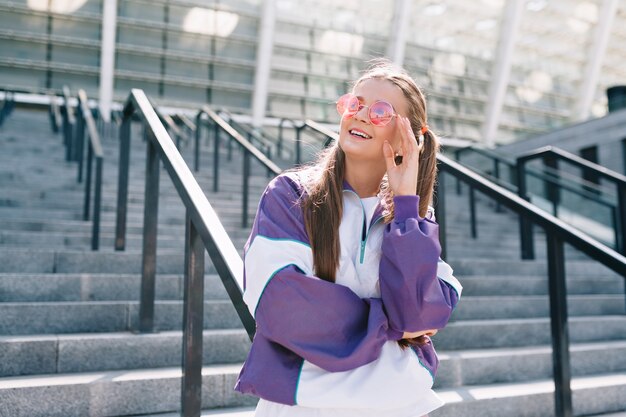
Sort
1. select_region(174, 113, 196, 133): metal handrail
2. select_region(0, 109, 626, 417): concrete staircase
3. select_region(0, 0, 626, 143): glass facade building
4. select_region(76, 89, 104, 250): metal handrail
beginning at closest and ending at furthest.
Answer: select_region(0, 109, 626, 417): concrete staircase
select_region(76, 89, 104, 250): metal handrail
select_region(174, 113, 196, 133): metal handrail
select_region(0, 0, 626, 143): glass facade building

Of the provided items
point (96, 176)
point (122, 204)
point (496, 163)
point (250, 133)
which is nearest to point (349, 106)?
point (122, 204)

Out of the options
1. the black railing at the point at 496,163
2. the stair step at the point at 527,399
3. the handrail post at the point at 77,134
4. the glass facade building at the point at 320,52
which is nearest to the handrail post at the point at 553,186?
the black railing at the point at 496,163

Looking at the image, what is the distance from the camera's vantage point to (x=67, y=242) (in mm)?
3676

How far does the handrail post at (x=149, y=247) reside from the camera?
2.63 m

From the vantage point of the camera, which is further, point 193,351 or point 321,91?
point 321,91

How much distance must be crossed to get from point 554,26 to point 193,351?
23.2 m

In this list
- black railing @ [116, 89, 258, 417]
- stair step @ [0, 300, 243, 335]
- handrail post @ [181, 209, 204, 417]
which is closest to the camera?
black railing @ [116, 89, 258, 417]

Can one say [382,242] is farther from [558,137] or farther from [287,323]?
[558,137]

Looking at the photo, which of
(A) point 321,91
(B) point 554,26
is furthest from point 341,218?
Answer: (B) point 554,26

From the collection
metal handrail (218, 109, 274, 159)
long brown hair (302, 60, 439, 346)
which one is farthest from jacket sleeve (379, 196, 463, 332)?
metal handrail (218, 109, 274, 159)

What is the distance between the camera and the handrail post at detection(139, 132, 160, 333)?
8.64 ft

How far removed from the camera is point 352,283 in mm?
1247

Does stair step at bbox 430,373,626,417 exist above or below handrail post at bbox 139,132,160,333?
below

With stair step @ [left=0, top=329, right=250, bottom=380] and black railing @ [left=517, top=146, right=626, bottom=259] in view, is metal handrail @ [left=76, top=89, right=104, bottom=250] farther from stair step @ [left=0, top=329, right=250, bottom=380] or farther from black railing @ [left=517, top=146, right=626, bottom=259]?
black railing @ [left=517, top=146, right=626, bottom=259]
